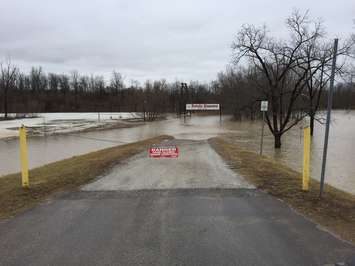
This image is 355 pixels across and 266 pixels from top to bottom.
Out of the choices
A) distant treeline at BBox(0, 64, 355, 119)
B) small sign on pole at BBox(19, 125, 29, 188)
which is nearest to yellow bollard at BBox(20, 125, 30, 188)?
small sign on pole at BBox(19, 125, 29, 188)

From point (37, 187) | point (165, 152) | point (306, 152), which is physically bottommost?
point (37, 187)

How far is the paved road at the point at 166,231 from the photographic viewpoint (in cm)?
358

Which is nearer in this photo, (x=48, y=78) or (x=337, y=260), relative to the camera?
(x=337, y=260)

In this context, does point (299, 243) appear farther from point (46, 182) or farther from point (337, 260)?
point (46, 182)

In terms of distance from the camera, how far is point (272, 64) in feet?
74.3

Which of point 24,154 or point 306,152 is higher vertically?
point 306,152

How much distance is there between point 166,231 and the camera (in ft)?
14.2

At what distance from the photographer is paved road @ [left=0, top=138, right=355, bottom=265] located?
358 centimetres

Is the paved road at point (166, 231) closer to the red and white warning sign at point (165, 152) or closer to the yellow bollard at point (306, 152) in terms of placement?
the yellow bollard at point (306, 152)

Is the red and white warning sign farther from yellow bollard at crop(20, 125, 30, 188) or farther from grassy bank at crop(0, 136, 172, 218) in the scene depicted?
yellow bollard at crop(20, 125, 30, 188)

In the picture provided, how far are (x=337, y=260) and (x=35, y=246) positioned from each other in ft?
11.1

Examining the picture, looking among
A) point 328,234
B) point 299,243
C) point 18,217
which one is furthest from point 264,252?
point 18,217

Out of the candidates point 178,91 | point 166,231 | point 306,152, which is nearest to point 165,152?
point 306,152

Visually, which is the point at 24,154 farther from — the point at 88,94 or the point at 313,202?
the point at 88,94
